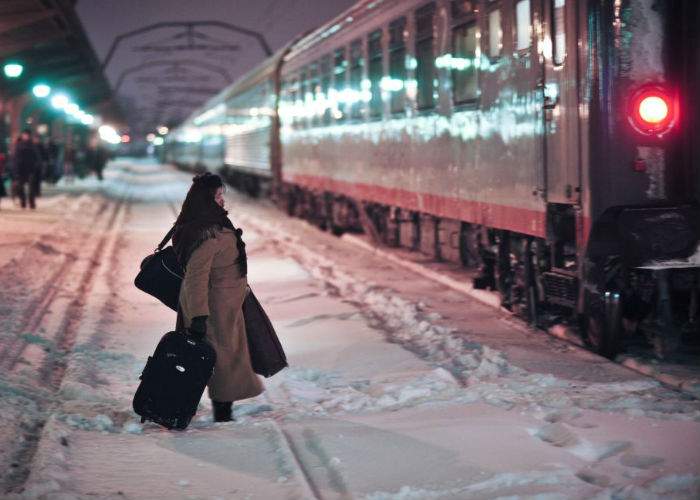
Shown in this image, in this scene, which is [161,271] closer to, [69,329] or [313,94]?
[69,329]

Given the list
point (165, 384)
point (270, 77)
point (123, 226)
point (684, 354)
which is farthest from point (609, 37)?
point (270, 77)

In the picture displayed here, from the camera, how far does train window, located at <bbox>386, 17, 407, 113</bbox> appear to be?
546 inches

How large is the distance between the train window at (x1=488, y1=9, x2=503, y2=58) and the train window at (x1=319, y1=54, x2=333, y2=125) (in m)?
8.68

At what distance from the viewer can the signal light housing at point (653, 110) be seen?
26.6ft

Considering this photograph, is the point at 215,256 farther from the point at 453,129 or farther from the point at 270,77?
the point at 270,77

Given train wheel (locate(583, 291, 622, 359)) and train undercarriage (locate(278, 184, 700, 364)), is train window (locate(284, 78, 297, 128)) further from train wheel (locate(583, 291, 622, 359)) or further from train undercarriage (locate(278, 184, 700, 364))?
train wheel (locate(583, 291, 622, 359))

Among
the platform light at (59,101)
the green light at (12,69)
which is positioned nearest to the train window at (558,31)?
the green light at (12,69)

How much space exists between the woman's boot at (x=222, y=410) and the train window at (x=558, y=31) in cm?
359

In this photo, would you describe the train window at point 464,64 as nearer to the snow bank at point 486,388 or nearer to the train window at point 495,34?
the train window at point 495,34

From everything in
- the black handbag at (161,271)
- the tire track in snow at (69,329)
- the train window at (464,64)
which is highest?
the train window at (464,64)

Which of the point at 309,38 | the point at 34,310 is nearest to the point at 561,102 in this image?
the point at 34,310

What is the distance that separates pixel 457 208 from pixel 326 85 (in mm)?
8122

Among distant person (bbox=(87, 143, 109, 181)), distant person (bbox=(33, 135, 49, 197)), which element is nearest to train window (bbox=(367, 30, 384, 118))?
distant person (bbox=(33, 135, 49, 197))

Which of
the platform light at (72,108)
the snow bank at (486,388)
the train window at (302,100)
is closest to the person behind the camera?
the snow bank at (486,388)
